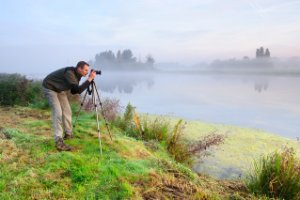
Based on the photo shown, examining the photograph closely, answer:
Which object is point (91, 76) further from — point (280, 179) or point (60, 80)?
point (280, 179)

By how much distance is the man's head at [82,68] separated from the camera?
25.7 ft

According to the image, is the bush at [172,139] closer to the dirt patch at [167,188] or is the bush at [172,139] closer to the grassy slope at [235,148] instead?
the grassy slope at [235,148]

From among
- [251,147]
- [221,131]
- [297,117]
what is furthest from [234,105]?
[251,147]

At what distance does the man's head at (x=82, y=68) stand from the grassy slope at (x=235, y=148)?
15.3ft

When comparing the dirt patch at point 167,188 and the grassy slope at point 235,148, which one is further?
the grassy slope at point 235,148

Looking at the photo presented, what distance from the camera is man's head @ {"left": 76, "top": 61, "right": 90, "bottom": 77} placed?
7.82m

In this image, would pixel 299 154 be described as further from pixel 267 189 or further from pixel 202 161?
pixel 267 189

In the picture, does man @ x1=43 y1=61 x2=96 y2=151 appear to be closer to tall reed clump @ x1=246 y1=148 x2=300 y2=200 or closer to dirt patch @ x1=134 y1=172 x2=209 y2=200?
dirt patch @ x1=134 y1=172 x2=209 y2=200

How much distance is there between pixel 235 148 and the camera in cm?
1279

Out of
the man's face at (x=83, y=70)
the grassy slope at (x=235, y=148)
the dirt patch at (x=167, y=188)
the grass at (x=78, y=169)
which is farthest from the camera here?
the grassy slope at (x=235, y=148)

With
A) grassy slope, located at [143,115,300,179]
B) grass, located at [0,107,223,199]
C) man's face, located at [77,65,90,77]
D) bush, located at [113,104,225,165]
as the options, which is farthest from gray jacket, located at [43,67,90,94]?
grassy slope, located at [143,115,300,179]

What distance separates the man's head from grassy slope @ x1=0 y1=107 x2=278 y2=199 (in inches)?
70.8

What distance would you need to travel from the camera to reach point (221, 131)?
15992mm

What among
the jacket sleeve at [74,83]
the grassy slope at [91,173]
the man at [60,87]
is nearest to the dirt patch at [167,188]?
the grassy slope at [91,173]
